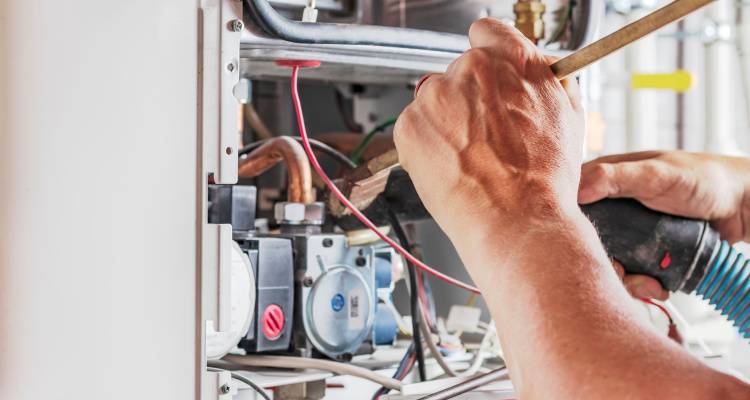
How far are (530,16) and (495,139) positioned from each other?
46 centimetres

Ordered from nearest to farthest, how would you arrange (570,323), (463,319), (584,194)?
(570,323), (584,194), (463,319)

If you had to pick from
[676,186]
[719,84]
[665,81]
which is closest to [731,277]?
[676,186]

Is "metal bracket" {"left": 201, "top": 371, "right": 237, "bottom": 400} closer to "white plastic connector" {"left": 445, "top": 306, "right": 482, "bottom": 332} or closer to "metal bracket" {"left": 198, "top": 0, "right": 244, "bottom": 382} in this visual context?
"metal bracket" {"left": 198, "top": 0, "right": 244, "bottom": 382}

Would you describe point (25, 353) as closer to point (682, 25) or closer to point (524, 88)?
point (524, 88)

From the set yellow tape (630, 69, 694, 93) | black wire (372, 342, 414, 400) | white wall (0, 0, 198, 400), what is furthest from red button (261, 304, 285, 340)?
yellow tape (630, 69, 694, 93)

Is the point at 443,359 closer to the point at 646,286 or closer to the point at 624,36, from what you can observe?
the point at 646,286

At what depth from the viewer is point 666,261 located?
2.95ft

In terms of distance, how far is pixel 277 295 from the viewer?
3.05 feet

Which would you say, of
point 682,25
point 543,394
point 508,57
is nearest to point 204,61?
point 508,57

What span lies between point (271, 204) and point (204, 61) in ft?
2.04

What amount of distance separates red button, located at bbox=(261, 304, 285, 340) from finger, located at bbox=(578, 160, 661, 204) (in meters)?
0.33

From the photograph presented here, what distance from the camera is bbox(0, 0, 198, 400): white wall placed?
633 millimetres

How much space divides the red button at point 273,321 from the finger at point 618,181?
0.33 metres

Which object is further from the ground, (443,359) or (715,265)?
(715,265)
